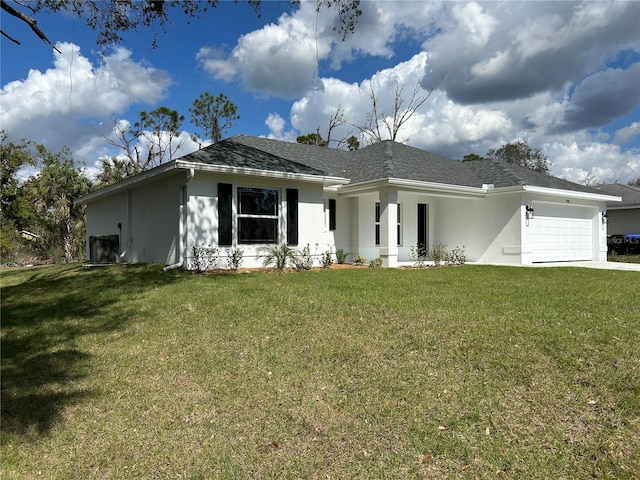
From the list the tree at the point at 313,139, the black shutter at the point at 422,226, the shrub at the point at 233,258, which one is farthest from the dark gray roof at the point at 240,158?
the tree at the point at 313,139

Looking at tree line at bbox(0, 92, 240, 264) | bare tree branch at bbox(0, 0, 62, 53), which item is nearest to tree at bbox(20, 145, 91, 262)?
tree line at bbox(0, 92, 240, 264)

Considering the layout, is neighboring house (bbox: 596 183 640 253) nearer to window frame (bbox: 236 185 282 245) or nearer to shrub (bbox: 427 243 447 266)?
shrub (bbox: 427 243 447 266)

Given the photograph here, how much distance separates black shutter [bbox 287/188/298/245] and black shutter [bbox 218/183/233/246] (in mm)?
1821

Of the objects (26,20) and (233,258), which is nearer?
(26,20)

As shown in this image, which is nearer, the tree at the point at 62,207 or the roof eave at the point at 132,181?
the roof eave at the point at 132,181

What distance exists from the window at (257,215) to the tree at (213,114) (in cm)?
2532

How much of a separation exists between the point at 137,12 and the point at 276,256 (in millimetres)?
6869

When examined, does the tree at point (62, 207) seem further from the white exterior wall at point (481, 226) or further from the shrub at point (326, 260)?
the white exterior wall at point (481, 226)

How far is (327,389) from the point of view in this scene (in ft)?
13.1

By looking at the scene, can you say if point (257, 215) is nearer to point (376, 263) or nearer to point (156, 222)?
point (156, 222)

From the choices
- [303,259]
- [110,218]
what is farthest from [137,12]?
[110,218]

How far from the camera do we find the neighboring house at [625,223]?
21719 millimetres

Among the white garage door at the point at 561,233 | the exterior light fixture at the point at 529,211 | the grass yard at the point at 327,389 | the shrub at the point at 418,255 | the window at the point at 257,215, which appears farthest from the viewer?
the white garage door at the point at 561,233

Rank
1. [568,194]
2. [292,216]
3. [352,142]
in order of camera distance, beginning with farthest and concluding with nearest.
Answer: [352,142] → [568,194] → [292,216]
